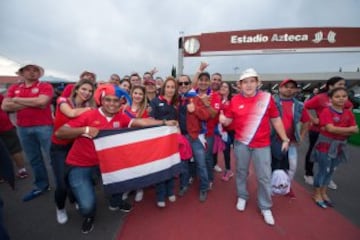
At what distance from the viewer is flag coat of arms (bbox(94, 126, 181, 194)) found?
8.05ft

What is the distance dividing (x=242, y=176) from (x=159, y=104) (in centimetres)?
168

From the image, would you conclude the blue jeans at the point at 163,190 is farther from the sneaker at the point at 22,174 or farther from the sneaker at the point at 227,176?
the sneaker at the point at 22,174

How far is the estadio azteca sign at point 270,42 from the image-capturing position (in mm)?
12859

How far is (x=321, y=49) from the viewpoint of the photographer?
42.7 ft

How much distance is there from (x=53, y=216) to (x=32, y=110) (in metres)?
1.65

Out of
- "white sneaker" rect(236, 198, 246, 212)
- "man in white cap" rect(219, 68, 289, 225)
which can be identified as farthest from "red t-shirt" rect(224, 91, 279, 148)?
"white sneaker" rect(236, 198, 246, 212)

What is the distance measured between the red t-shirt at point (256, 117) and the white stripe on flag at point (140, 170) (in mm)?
1076

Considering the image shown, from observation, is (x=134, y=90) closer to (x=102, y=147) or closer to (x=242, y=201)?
(x=102, y=147)

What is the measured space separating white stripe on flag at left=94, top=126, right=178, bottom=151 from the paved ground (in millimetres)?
1107

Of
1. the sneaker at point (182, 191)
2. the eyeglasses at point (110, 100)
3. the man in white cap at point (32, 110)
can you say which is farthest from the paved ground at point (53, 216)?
the eyeglasses at point (110, 100)

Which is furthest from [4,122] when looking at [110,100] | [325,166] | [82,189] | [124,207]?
[325,166]

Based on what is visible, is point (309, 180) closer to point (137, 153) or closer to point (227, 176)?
point (227, 176)

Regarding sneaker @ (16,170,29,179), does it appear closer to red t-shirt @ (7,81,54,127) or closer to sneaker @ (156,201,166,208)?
red t-shirt @ (7,81,54,127)

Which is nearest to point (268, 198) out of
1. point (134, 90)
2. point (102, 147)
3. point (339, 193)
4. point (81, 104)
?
point (339, 193)
